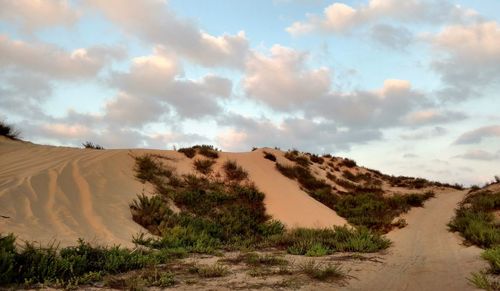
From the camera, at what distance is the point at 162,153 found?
55.5 ft

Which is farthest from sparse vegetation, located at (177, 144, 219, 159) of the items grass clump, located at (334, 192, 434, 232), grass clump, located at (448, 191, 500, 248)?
grass clump, located at (448, 191, 500, 248)

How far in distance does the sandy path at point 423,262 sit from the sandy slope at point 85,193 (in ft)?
9.64

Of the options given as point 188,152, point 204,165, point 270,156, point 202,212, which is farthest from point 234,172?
point 270,156

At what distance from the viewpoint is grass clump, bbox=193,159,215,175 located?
16.1 meters

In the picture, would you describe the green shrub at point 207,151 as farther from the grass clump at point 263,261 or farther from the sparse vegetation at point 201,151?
the grass clump at point 263,261

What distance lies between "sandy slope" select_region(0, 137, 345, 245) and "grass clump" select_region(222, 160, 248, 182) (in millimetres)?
465

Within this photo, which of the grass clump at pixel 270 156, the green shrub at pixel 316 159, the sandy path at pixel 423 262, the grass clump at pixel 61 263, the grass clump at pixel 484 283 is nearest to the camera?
the grass clump at pixel 61 263

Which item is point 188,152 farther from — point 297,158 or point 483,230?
point 483,230

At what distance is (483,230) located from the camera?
10.5 meters

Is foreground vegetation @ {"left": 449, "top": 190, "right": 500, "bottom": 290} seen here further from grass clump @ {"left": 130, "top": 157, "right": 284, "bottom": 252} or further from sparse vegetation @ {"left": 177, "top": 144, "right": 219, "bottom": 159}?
sparse vegetation @ {"left": 177, "top": 144, "right": 219, "bottom": 159}

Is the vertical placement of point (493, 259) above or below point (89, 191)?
below

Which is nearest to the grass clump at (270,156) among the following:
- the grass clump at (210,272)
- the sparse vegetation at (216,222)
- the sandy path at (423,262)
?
the sparse vegetation at (216,222)

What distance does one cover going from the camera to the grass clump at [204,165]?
52.7 ft

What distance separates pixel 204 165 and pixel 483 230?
9.60 metres
